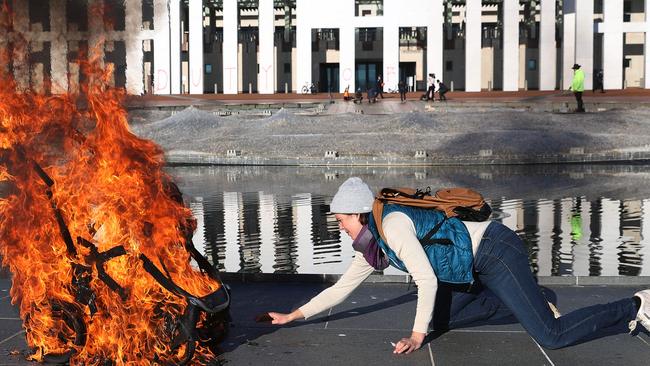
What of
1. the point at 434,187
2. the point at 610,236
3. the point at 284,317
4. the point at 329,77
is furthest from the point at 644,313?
the point at 329,77

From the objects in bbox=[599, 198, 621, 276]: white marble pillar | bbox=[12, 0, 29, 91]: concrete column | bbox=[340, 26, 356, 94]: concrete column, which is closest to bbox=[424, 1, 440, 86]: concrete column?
bbox=[340, 26, 356, 94]: concrete column

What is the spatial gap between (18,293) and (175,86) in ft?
187

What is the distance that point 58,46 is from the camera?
5176mm

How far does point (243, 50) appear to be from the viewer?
69188 millimetres

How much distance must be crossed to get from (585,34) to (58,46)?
57425 mm

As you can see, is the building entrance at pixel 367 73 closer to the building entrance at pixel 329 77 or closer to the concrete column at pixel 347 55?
the building entrance at pixel 329 77

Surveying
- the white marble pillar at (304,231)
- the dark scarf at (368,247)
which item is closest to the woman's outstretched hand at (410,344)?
the dark scarf at (368,247)

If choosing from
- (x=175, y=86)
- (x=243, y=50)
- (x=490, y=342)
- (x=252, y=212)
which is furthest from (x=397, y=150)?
(x=243, y=50)

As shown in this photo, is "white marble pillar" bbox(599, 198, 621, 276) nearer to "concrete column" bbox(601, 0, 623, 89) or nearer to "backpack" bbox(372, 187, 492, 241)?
"backpack" bbox(372, 187, 492, 241)

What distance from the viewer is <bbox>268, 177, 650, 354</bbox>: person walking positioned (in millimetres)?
4633

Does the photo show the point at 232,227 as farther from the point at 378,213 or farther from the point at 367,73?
the point at 367,73

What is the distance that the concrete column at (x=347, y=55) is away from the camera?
2360 inches

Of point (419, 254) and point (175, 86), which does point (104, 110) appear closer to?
point (419, 254)

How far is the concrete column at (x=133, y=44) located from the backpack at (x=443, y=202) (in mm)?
1513
